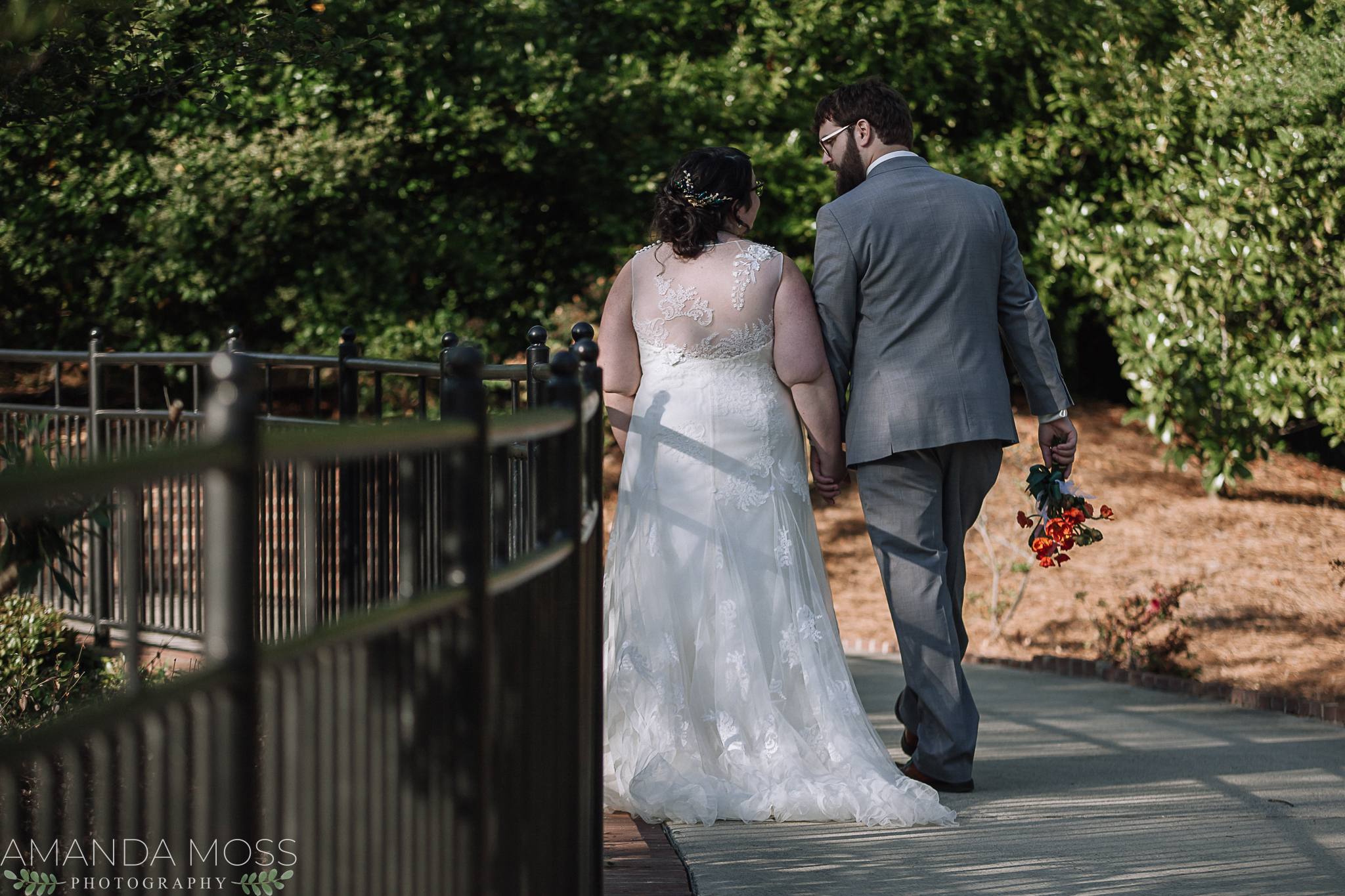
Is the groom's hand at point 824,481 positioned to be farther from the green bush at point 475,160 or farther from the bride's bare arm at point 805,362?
the green bush at point 475,160

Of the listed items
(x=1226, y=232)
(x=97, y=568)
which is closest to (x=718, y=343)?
(x=97, y=568)

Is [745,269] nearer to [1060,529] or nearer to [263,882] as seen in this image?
[1060,529]

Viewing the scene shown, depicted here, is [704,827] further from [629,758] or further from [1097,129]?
[1097,129]

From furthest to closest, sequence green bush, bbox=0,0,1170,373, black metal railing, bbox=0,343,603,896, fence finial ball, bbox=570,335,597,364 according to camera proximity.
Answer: green bush, bbox=0,0,1170,373 → fence finial ball, bbox=570,335,597,364 → black metal railing, bbox=0,343,603,896

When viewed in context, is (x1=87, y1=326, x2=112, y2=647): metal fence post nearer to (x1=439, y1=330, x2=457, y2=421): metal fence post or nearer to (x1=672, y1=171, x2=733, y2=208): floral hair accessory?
(x1=439, y1=330, x2=457, y2=421): metal fence post

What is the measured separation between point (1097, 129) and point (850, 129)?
7414 millimetres

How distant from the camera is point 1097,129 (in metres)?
10.7

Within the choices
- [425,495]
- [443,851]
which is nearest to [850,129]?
[425,495]

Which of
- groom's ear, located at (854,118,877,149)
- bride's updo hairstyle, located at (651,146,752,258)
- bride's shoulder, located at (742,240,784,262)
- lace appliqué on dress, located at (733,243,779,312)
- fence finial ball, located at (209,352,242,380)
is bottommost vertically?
fence finial ball, located at (209,352,242,380)

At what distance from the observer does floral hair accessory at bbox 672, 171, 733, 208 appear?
3977mm

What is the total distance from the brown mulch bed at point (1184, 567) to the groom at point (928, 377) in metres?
2.95

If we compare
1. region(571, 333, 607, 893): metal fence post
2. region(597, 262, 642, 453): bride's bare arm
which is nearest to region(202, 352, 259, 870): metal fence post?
region(571, 333, 607, 893): metal fence post

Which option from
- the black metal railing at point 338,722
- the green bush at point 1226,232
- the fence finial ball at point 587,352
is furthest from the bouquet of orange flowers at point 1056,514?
the green bush at point 1226,232

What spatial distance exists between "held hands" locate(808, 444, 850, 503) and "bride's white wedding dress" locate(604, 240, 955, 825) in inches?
2.6
